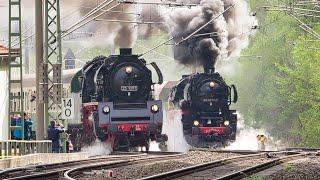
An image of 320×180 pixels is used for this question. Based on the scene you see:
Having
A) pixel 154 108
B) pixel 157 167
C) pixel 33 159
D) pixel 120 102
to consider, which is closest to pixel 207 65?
pixel 154 108

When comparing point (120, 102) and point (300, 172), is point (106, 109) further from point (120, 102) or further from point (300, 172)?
point (300, 172)

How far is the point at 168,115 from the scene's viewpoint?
43.4 meters

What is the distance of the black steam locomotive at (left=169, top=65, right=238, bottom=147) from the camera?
41.8 metres

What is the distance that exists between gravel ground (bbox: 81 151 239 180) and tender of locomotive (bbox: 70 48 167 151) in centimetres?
510

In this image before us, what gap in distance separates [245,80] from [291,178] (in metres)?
51.0

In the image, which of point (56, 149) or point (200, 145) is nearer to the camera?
point (56, 149)

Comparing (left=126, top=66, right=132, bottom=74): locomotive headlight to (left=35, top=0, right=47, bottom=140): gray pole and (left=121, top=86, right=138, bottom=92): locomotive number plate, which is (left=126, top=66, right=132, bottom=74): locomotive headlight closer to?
(left=121, top=86, right=138, bottom=92): locomotive number plate

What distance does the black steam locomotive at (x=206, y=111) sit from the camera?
137 ft

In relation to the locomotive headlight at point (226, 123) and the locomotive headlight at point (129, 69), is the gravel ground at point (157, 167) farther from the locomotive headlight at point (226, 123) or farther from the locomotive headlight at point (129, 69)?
the locomotive headlight at point (226, 123)

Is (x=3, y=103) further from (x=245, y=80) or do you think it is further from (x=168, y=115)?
(x=245, y=80)

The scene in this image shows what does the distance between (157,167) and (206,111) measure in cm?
1847

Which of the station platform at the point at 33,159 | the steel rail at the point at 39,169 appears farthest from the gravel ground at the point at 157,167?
the station platform at the point at 33,159

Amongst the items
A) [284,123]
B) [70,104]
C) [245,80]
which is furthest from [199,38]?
[245,80]

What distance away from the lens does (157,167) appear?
78.6ft
